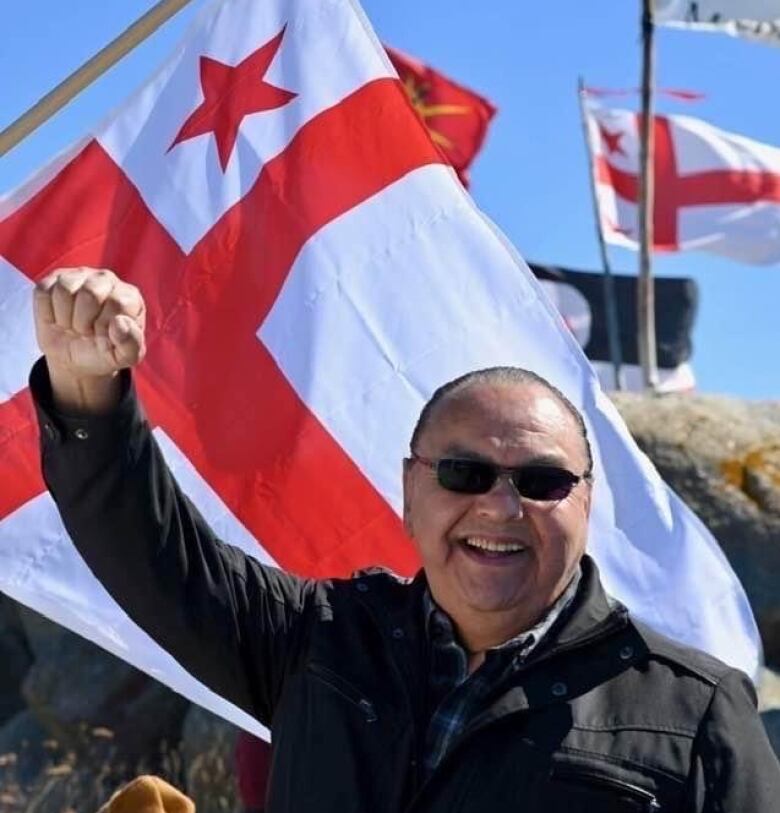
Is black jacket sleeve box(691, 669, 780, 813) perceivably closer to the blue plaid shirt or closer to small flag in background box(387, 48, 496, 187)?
the blue plaid shirt

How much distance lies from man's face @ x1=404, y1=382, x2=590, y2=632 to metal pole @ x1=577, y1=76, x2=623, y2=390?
8523 millimetres

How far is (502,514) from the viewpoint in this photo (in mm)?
2012

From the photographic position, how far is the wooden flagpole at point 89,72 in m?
2.97

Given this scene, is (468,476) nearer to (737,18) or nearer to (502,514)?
(502,514)

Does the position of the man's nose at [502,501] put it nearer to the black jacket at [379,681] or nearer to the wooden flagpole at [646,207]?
the black jacket at [379,681]

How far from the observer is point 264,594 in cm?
218

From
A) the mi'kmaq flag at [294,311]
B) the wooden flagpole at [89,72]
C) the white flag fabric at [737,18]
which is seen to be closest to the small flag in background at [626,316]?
the white flag fabric at [737,18]

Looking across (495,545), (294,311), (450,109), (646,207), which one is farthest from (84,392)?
(450,109)

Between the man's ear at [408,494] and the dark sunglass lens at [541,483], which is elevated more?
the dark sunglass lens at [541,483]

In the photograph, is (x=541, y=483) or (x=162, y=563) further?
(x=162, y=563)

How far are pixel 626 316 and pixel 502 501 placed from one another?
10.7 m

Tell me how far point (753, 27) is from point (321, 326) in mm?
4602

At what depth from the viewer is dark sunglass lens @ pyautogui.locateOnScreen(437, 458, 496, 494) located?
204 cm

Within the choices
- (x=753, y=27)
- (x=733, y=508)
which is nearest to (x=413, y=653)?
(x=733, y=508)
